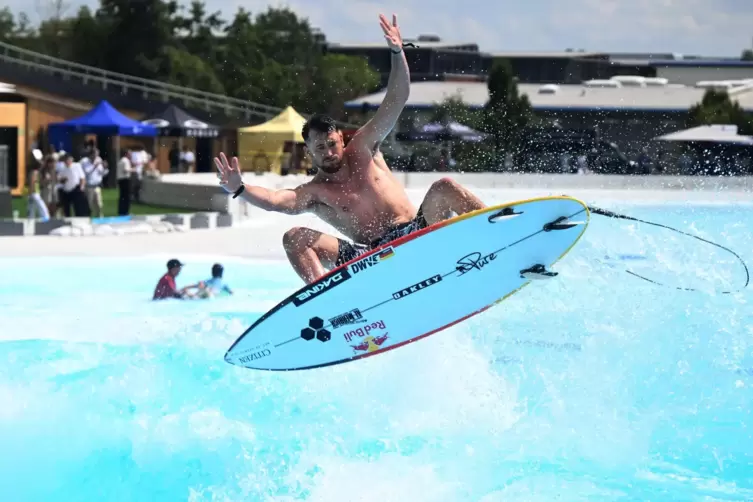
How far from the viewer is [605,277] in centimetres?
1315

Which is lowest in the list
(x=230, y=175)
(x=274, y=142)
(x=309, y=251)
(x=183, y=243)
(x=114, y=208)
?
(x=114, y=208)

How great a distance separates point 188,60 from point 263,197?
51.8 metres

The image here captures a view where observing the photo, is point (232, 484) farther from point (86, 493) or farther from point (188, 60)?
point (188, 60)

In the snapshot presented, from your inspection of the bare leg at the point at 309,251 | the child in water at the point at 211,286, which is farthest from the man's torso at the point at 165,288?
the bare leg at the point at 309,251

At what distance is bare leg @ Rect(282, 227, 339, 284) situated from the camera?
6.29m

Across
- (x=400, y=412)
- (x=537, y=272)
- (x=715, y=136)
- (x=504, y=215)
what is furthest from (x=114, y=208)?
(x=715, y=136)

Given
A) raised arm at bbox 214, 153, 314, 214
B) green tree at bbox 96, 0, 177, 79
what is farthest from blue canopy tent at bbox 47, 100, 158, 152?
green tree at bbox 96, 0, 177, 79

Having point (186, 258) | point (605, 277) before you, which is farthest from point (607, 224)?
point (186, 258)

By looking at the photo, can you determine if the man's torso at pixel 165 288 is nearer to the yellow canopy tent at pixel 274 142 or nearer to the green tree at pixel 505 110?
the yellow canopy tent at pixel 274 142

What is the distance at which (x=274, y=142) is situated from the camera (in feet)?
111

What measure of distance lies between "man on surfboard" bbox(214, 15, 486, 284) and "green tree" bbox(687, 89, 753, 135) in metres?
37.8

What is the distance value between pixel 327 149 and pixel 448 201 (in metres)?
0.79

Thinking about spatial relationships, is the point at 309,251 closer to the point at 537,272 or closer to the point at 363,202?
the point at 363,202

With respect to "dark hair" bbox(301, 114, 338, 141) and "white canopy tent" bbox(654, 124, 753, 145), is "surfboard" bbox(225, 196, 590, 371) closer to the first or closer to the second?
"dark hair" bbox(301, 114, 338, 141)
